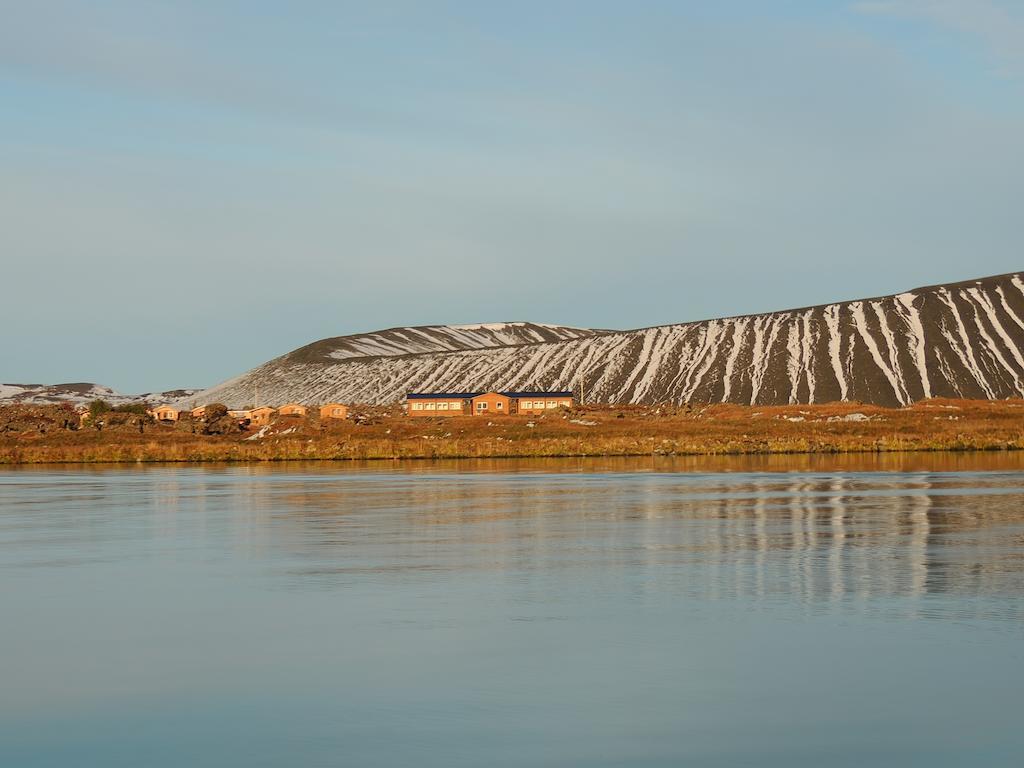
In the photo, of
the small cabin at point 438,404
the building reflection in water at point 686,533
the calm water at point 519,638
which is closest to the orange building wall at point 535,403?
the small cabin at point 438,404

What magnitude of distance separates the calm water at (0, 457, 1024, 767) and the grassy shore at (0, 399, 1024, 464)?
3837 centimetres

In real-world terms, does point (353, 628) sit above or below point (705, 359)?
below

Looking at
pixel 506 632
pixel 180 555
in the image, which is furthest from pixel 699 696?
pixel 180 555

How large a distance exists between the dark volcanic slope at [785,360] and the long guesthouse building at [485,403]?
70.4ft

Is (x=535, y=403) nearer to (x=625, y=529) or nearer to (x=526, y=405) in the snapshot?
(x=526, y=405)

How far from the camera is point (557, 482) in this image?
43938 millimetres

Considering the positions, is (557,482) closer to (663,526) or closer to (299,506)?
(299,506)

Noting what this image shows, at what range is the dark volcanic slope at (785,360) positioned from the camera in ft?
427

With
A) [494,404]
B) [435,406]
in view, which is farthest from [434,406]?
[494,404]

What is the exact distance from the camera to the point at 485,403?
399ft

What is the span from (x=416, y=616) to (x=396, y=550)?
7.33 meters

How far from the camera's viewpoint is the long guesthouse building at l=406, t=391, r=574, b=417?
121 metres

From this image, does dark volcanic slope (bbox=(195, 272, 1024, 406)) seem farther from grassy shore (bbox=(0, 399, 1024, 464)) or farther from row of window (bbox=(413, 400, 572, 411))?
grassy shore (bbox=(0, 399, 1024, 464))

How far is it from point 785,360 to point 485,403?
40.9 meters
